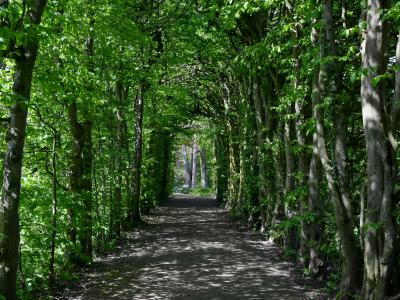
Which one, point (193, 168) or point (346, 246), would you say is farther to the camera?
point (193, 168)

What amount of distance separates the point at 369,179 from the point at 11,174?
5.17 metres

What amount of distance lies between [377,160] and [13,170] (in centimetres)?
525

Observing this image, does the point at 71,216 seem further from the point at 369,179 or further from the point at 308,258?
the point at 369,179

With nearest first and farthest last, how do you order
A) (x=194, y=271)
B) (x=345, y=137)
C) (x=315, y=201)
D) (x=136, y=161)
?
(x=345, y=137) → (x=315, y=201) → (x=194, y=271) → (x=136, y=161)

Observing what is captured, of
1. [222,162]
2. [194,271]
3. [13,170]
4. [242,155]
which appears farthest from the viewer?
[222,162]

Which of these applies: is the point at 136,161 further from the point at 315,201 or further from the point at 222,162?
the point at 222,162

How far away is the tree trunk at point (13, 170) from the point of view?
662 cm

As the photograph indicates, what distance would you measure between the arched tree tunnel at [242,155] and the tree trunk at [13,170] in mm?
20

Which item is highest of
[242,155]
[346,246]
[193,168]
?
[193,168]

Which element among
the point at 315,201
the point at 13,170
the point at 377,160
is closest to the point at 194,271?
the point at 315,201

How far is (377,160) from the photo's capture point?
6086 millimetres

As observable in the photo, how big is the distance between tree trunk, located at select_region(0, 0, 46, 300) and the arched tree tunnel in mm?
20

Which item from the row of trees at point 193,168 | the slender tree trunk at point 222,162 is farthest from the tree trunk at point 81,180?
the row of trees at point 193,168

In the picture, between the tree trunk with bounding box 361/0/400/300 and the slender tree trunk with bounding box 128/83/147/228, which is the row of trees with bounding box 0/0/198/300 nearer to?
the slender tree trunk with bounding box 128/83/147/228
